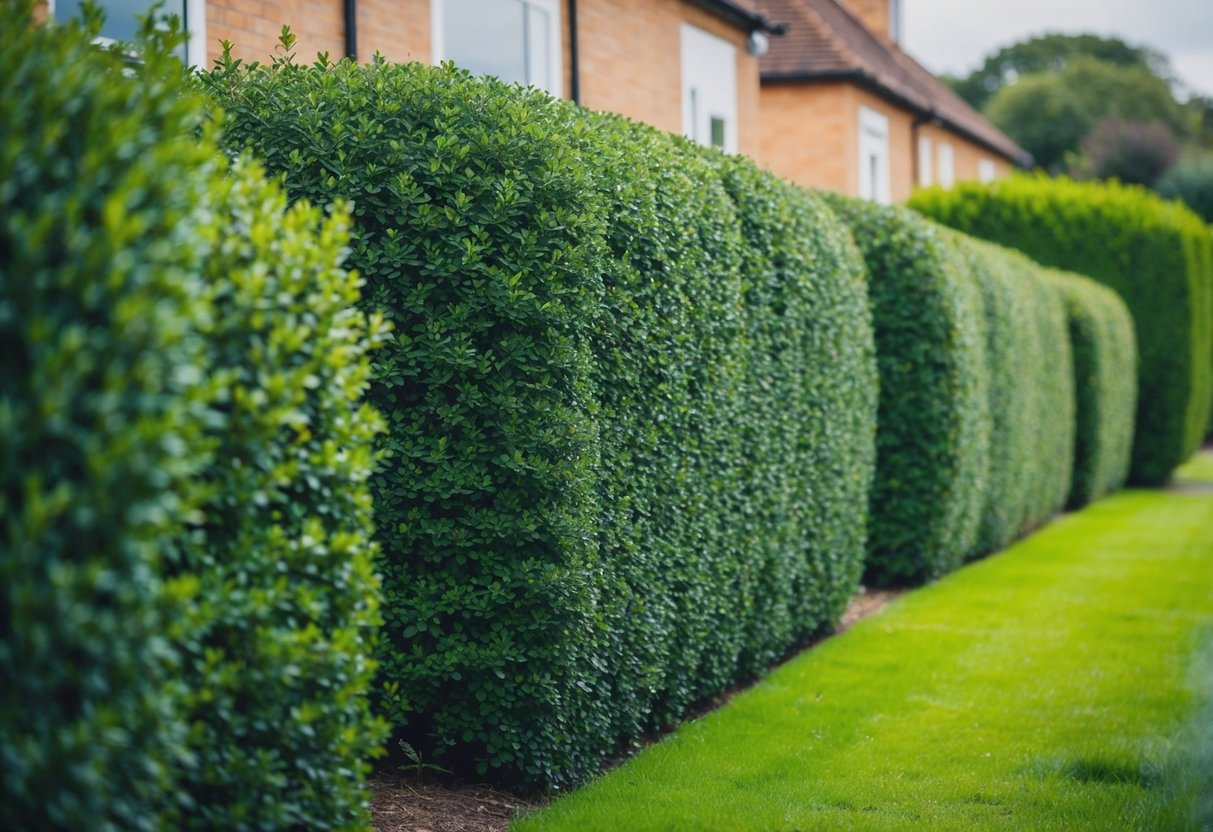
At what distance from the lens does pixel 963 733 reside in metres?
6.25

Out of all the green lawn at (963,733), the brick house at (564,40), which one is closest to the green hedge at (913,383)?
the green lawn at (963,733)

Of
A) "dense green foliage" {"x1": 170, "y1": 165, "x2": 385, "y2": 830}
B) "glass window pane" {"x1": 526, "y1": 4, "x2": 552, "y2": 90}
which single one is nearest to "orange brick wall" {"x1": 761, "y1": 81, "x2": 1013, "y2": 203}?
"glass window pane" {"x1": 526, "y1": 4, "x2": 552, "y2": 90}

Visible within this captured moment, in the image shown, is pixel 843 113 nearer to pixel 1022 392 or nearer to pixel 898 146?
pixel 898 146

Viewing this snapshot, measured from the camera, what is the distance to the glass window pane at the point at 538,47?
1047cm

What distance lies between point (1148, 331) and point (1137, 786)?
1777cm

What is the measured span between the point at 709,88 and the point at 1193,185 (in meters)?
29.9

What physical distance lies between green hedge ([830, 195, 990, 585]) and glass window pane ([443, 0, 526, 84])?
120 inches

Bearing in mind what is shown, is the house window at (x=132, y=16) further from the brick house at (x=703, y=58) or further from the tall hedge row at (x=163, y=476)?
the tall hedge row at (x=163, y=476)

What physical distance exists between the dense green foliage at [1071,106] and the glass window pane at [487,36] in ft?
165

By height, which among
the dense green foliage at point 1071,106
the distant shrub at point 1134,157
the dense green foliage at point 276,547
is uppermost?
the dense green foliage at point 1071,106

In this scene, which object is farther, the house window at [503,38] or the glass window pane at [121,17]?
the house window at [503,38]

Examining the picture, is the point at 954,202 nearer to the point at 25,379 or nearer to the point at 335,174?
the point at 335,174

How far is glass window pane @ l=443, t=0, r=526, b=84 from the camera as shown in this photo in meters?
9.55

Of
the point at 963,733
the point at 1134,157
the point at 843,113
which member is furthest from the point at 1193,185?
the point at 963,733
